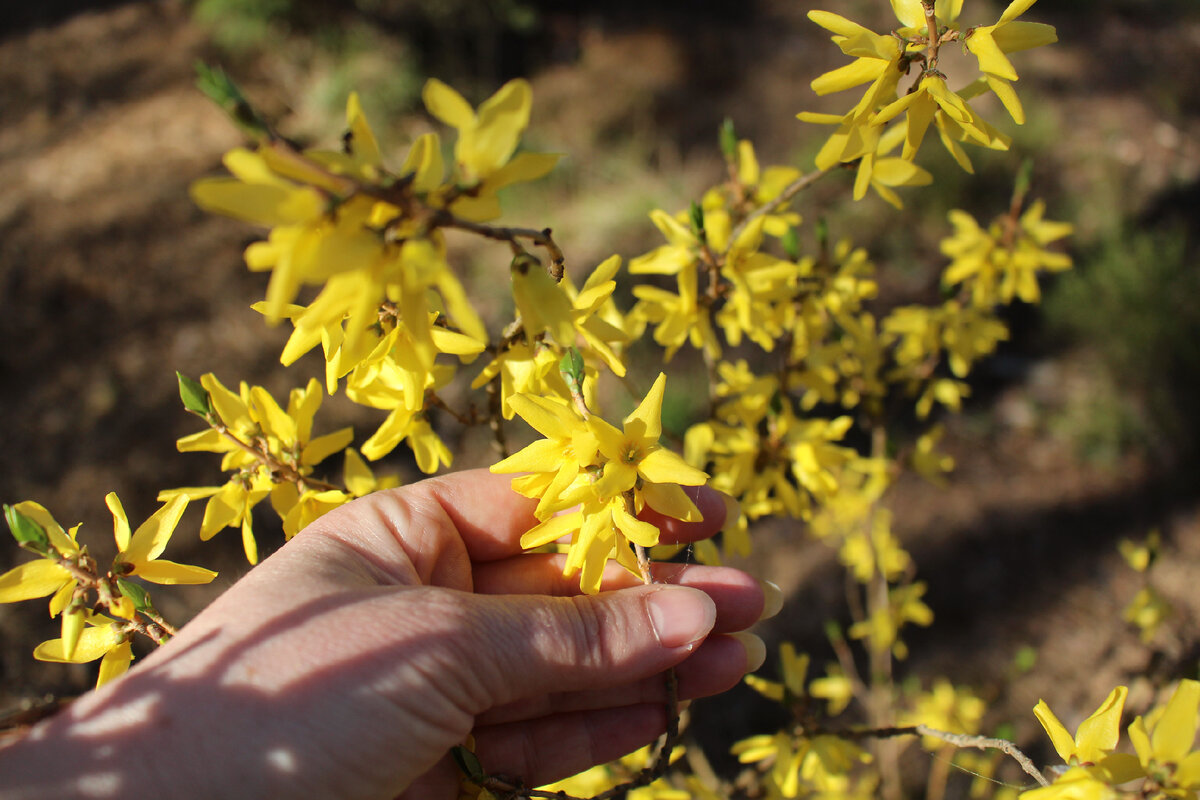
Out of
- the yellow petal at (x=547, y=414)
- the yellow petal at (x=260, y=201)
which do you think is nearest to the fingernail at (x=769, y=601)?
the yellow petal at (x=547, y=414)

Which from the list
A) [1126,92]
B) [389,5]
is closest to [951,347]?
[1126,92]

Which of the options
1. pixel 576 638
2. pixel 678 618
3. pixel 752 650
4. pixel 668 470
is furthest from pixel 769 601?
pixel 668 470

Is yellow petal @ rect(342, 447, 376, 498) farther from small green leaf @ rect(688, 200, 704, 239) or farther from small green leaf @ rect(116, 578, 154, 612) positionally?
small green leaf @ rect(688, 200, 704, 239)

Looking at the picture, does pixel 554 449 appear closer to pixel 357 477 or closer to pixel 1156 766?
pixel 357 477

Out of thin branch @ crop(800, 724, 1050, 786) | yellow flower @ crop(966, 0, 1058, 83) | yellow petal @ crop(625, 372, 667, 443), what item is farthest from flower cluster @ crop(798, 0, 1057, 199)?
thin branch @ crop(800, 724, 1050, 786)

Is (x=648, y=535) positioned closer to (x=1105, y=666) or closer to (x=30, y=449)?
(x=1105, y=666)

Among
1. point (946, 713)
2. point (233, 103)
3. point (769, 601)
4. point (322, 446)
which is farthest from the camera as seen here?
point (946, 713)
